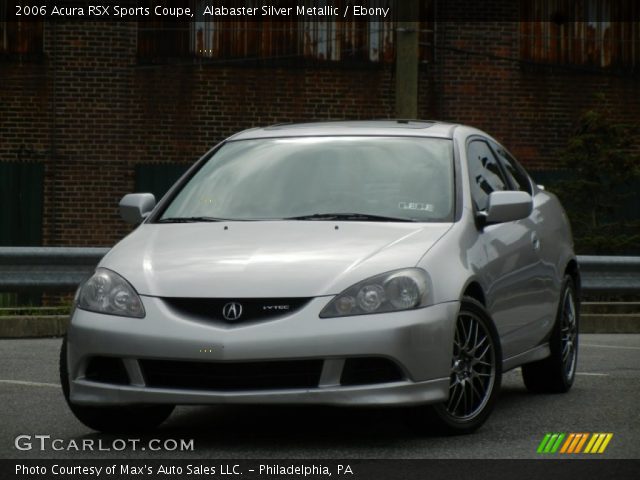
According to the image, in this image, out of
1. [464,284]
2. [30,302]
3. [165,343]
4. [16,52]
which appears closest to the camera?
[165,343]

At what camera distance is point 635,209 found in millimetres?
20844

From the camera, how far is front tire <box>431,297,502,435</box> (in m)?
6.75

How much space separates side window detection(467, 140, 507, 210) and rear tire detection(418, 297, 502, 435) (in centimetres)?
88

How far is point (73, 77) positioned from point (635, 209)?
27.1 feet

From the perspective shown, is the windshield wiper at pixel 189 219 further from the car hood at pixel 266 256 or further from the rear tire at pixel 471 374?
the rear tire at pixel 471 374

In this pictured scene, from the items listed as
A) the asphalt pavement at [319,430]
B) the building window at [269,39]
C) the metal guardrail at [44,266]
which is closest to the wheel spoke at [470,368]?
the asphalt pavement at [319,430]

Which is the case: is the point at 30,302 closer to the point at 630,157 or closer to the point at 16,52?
the point at 16,52

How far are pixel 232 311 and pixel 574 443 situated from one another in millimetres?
1700

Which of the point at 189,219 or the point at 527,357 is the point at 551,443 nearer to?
the point at 527,357

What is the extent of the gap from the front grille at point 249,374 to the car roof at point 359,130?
2.04 m

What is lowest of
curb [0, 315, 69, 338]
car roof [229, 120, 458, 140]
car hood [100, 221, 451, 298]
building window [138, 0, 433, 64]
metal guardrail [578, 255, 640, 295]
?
curb [0, 315, 69, 338]

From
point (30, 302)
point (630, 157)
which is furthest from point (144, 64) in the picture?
point (630, 157)
